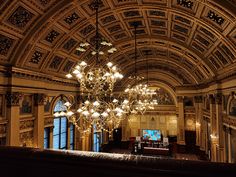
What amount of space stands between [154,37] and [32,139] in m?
8.78

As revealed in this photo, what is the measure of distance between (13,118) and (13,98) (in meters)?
0.87

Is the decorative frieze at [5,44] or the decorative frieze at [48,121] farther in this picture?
the decorative frieze at [48,121]

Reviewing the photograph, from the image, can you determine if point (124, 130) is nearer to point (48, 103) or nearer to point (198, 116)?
point (198, 116)

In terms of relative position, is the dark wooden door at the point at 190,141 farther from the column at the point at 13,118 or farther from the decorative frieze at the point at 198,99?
the column at the point at 13,118

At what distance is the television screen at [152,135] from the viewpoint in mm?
19473

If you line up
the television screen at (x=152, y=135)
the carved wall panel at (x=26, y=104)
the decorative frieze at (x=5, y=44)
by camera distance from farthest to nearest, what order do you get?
the television screen at (x=152, y=135) → the carved wall panel at (x=26, y=104) → the decorative frieze at (x=5, y=44)

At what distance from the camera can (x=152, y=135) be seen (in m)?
19.8

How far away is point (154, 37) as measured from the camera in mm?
10633

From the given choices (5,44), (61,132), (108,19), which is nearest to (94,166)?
(5,44)

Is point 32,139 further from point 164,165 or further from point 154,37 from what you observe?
point 164,165

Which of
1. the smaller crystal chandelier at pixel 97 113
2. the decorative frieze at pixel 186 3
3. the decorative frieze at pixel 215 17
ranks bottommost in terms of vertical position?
the smaller crystal chandelier at pixel 97 113

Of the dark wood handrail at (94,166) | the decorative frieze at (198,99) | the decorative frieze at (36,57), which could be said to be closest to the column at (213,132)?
the decorative frieze at (198,99)

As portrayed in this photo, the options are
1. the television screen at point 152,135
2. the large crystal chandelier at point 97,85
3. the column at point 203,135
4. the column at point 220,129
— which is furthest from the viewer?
the television screen at point 152,135

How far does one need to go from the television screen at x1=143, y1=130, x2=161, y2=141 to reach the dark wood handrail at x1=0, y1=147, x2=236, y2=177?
19.2 meters
